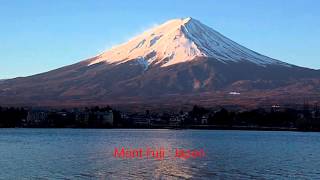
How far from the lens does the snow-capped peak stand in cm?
18425

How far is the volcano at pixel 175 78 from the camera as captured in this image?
14800 cm

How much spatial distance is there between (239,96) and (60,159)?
394 feet

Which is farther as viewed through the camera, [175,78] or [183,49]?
[183,49]

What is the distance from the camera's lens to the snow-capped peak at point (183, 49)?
184m

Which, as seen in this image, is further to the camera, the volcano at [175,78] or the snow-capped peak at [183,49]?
the snow-capped peak at [183,49]

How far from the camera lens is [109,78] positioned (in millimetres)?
167875

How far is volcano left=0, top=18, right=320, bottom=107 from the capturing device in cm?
14800

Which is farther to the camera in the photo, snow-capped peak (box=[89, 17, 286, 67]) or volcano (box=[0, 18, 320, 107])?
snow-capped peak (box=[89, 17, 286, 67])

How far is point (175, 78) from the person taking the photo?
169m

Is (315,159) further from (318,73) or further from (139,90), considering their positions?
(318,73)

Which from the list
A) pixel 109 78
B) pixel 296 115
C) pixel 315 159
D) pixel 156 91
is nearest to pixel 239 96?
pixel 156 91

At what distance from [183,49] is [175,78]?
785 inches

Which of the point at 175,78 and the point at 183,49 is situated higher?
the point at 183,49

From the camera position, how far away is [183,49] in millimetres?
187000
